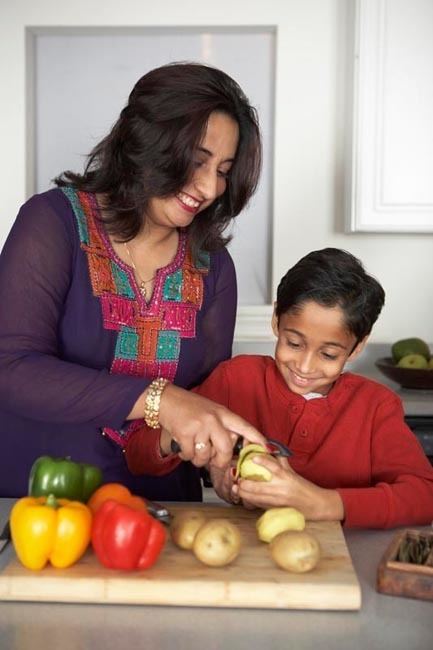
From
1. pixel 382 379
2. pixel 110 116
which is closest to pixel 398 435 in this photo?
pixel 382 379

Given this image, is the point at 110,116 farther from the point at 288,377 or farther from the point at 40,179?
the point at 288,377

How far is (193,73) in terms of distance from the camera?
1748 mm

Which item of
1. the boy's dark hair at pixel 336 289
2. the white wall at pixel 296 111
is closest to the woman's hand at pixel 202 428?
the boy's dark hair at pixel 336 289

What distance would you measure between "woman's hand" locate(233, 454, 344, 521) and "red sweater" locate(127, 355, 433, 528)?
6cm

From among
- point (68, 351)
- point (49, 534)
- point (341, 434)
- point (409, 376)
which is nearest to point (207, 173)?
point (68, 351)

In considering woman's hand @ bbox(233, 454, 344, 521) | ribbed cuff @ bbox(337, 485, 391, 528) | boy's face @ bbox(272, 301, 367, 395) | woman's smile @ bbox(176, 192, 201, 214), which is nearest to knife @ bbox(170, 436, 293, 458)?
woman's hand @ bbox(233, 454, 344, 521)

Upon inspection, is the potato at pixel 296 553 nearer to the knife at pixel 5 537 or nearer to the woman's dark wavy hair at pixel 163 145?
the knife at pixel 5 537

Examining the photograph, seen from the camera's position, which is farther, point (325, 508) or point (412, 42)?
point (412, 42)

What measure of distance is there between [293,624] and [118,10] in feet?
7.78

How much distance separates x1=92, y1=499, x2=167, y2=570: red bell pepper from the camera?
4.10 feet

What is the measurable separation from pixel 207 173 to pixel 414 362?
1354 mm

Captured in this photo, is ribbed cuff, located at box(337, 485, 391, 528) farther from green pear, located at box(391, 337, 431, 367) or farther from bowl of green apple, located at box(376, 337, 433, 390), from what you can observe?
green pear, located at box(391, 337, 431, 367)

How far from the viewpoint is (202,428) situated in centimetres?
146

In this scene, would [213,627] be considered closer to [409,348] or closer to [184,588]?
[184,588]
